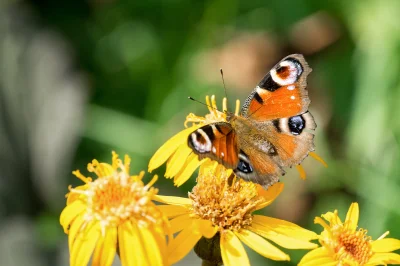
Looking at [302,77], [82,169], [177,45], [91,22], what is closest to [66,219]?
[302,77]

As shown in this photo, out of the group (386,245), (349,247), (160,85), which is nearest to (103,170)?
(349,247)

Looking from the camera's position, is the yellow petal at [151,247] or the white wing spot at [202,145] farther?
the white wing spot at [202,145]

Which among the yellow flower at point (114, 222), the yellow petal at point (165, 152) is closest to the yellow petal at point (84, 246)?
the yellow flower at point (114, 222)

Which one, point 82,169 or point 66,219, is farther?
point 82,169

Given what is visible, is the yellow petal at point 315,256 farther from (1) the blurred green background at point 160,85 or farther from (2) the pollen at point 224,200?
(1) the blurred green background at point 160,85

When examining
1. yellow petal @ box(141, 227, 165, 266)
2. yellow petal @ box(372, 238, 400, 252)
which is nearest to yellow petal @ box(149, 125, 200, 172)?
yellow petal @ box(141, 227, 165, 266)

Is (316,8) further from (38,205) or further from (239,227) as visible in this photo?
(239,227)
